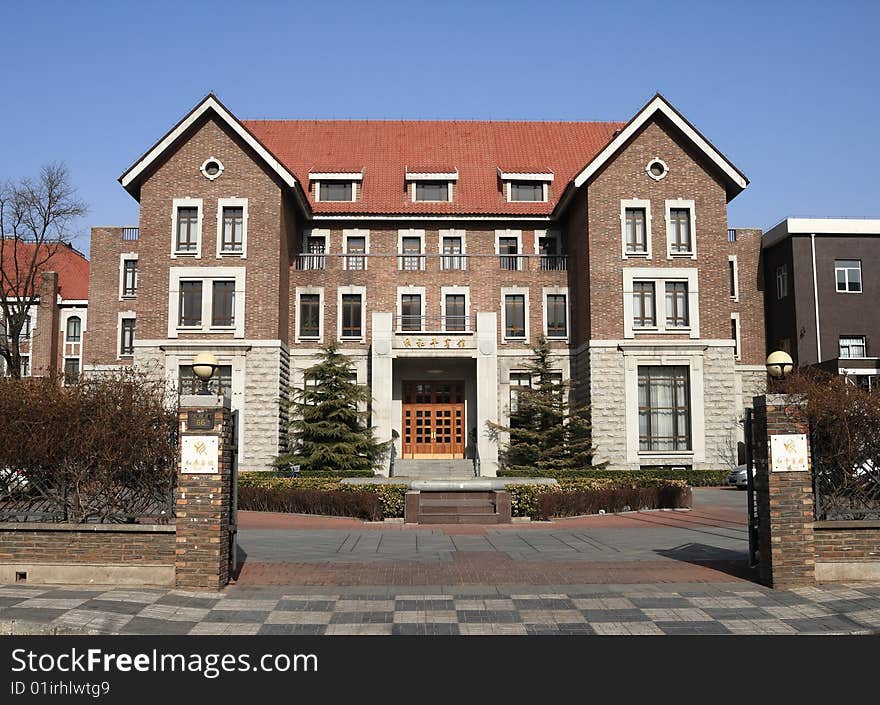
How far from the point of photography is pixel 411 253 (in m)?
37.4

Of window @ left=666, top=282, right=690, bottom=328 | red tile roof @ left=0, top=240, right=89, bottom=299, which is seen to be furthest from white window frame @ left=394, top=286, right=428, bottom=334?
red tile roof @ left=0, top=240, right=89, bottom=299

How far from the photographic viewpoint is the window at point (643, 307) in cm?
3369

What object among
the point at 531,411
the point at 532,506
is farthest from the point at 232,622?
the point at 531,411

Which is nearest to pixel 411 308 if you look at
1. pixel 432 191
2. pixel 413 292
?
pixel 413 292

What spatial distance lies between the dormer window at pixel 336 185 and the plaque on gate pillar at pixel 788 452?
Result: 29526mm

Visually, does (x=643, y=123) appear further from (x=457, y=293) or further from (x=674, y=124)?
(x=457, y=293)

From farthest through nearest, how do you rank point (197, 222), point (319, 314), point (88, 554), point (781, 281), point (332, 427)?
point (781, 281), point (319, 314), point (197, 222), point (332, 427), point (88, 554)

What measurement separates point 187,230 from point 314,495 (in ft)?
50.4

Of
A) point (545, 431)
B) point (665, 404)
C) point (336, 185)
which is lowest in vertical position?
point (545, 431)

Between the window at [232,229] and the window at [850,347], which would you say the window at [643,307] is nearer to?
the window at [850,347]

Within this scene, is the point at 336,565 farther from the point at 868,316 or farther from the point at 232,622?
the point at 868,316

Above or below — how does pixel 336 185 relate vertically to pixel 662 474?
above
